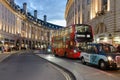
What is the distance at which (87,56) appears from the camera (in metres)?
23.8

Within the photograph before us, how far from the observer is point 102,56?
20.7 metres

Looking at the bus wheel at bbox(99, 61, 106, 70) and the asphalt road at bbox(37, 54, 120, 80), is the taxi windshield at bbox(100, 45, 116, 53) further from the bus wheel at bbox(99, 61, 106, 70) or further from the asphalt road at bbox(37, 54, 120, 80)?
the asphalt road at bbox(37, 54, 120, 80)

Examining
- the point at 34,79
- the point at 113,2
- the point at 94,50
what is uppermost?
the point at 113,2

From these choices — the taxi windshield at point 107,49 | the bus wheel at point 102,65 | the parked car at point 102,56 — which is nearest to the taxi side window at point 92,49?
the parked car at point 102,56

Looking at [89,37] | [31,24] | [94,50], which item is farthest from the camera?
[31,24]

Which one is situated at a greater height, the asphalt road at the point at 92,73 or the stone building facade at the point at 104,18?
the stone building facade at the point at 104,18

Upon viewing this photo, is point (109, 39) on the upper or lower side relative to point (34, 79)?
upper

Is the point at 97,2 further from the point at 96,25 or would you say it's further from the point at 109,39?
the point at 109,39

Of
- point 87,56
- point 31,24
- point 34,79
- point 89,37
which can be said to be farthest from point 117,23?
point 31,24

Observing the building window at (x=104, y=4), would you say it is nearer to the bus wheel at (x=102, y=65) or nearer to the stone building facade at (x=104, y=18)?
the stone building facade at (x=104, y=18)

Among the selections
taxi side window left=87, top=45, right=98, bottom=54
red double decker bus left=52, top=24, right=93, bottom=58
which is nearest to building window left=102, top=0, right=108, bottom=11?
red double decker bus left=52, top=24, right=93, bottom=58

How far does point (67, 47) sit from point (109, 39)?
7.79m

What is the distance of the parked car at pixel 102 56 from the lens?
1984cm

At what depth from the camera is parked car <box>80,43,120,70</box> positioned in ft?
65.1
